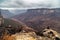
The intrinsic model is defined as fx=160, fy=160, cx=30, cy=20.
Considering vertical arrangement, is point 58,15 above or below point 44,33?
below

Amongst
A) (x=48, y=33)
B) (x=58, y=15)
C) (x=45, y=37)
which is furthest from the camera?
(x=58, y=15)

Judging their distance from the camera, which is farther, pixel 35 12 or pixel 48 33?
pixel 35 12

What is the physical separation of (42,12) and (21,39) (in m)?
132

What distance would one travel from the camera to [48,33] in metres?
14.9

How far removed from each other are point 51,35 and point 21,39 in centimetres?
322

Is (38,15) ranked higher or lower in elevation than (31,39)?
lower

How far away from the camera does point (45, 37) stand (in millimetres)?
13969

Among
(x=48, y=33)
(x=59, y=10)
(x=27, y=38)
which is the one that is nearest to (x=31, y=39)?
(x=27, y=38)

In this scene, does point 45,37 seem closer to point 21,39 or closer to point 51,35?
point 51,35

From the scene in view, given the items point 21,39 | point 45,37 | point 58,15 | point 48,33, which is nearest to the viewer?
point 21,39

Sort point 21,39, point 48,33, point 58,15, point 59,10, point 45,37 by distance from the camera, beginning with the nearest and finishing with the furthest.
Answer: point 21,39 → point 45,37 → point 48,33 → point 59,10 → point 58,15

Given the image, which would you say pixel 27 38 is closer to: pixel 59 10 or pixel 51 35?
pixel 51 35

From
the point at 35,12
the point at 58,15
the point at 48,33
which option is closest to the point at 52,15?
the point at 58,15

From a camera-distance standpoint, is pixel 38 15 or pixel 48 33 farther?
pixel 38 15
